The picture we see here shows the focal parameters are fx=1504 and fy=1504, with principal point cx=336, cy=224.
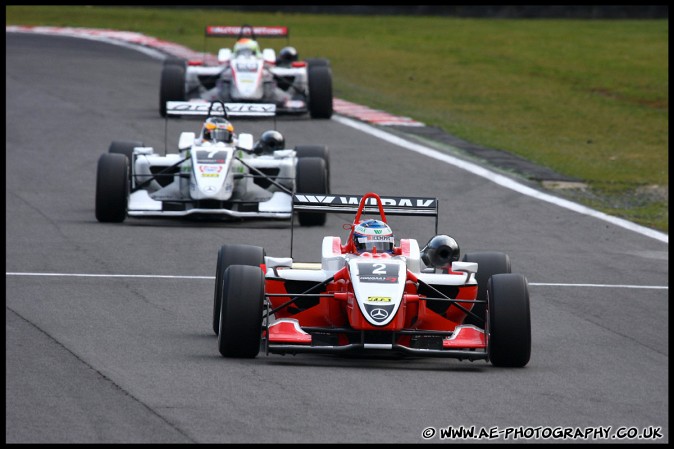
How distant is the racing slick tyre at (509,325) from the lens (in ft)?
38.2

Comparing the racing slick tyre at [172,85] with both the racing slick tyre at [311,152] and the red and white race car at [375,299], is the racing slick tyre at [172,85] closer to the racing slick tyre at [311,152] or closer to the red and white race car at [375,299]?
the racing slick tyre at [311,152]

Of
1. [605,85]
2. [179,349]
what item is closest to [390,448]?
[179,349]

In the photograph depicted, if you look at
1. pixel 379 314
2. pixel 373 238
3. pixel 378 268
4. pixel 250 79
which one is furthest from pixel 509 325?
pixel 250 79

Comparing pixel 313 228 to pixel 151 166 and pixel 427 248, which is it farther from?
pixel 427 248

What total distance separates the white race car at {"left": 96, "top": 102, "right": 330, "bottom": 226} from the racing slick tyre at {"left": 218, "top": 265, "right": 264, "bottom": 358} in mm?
7766

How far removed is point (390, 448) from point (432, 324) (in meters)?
3.60

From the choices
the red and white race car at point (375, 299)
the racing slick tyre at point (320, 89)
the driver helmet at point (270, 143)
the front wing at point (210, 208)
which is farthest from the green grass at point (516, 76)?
the red and white race car at point (375, 299)

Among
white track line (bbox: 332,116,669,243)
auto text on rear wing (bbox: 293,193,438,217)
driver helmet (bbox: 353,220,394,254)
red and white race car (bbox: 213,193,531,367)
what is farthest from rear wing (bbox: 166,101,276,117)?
driver helmet (bbox: 353,220,394,254)

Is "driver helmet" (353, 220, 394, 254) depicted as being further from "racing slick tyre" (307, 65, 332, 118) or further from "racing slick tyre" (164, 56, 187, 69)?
"racing slick tyre" (164, 56, 187, 69)

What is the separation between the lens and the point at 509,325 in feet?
38.2

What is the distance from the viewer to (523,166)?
85.4ft

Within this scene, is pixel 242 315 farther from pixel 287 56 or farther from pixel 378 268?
pixel 287 56

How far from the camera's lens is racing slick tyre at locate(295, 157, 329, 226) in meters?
19.6

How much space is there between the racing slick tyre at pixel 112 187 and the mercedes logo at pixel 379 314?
27.7ft
